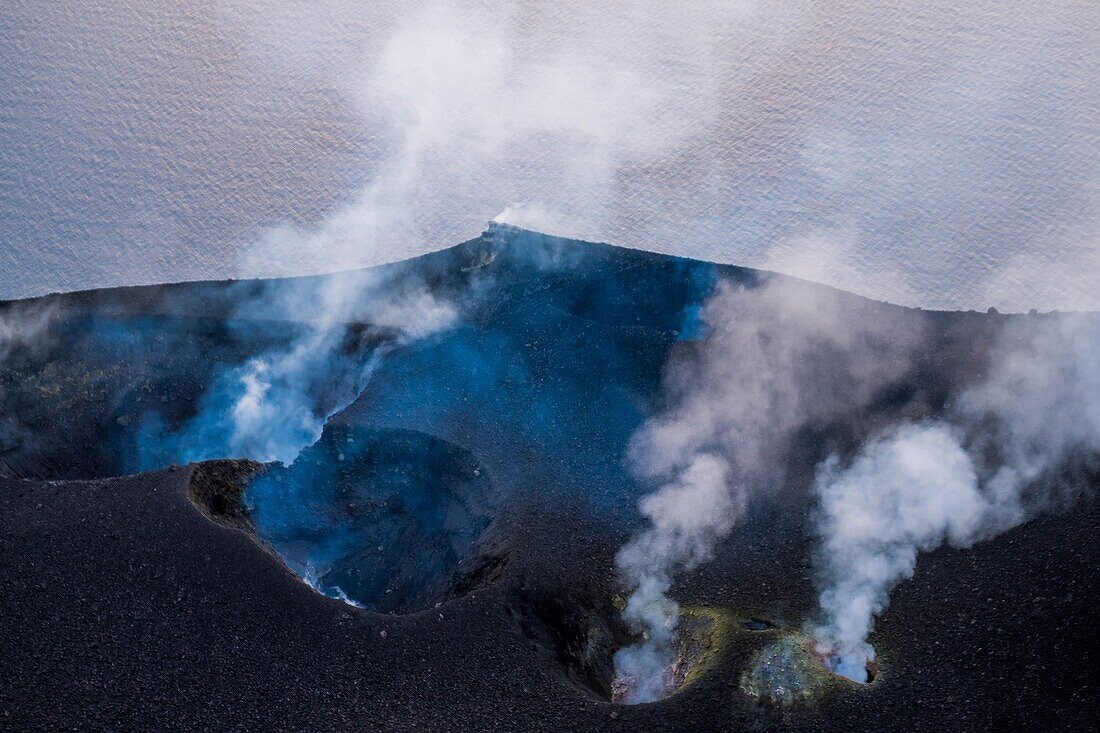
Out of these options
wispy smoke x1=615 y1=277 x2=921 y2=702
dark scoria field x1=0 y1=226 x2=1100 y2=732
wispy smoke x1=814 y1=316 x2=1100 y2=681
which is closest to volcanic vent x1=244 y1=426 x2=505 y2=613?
dark scoria field x1=0 y1=226 x2=1100 y2=732

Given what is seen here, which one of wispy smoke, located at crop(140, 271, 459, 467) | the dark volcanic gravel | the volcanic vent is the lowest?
the dark volcanic gravel

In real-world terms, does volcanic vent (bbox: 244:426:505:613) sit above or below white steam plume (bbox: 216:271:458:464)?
below

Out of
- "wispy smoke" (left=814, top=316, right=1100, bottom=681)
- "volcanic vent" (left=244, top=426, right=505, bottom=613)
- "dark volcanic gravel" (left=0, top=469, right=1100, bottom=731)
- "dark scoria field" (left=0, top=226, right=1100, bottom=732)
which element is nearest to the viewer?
"dark volcanic gravel" (left=0, top=469, right=1100, bottom=731)

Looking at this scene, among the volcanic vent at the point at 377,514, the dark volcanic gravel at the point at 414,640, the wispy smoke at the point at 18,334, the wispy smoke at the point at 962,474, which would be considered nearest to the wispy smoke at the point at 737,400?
the dark volcanic gravel at the point at 414,640

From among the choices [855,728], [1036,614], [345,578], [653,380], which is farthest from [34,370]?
[1036,614]

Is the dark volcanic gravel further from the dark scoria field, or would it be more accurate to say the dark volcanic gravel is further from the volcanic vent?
the volcanic vent

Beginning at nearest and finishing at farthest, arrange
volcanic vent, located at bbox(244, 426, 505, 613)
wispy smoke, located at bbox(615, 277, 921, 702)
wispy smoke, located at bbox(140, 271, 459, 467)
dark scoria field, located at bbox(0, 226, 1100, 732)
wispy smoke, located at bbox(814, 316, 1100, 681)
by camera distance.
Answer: dark scoria field, located at bbox(0, 226, 1100, 732) < wispy smoke, located at bbox(814, 316, 1100, 681) < wispy smoke, located at bbox(615, 277, 921, 702) < volcanic vent, located at bbox(244, 426, 505, 613) < wispy smoke, located at bbox(140, 271, 459, 467)

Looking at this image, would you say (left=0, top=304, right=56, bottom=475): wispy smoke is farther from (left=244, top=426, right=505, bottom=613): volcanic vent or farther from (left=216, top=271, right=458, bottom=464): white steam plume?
(left=244, top=426, right=505, bottom=613): volcanic vent

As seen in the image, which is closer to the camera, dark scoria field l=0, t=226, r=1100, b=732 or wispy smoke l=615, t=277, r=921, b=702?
dark scoria field l=0, t=226, r=1100, b=732

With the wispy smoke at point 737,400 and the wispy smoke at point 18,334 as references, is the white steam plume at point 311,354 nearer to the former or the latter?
the wispy smoke at point 18,334
